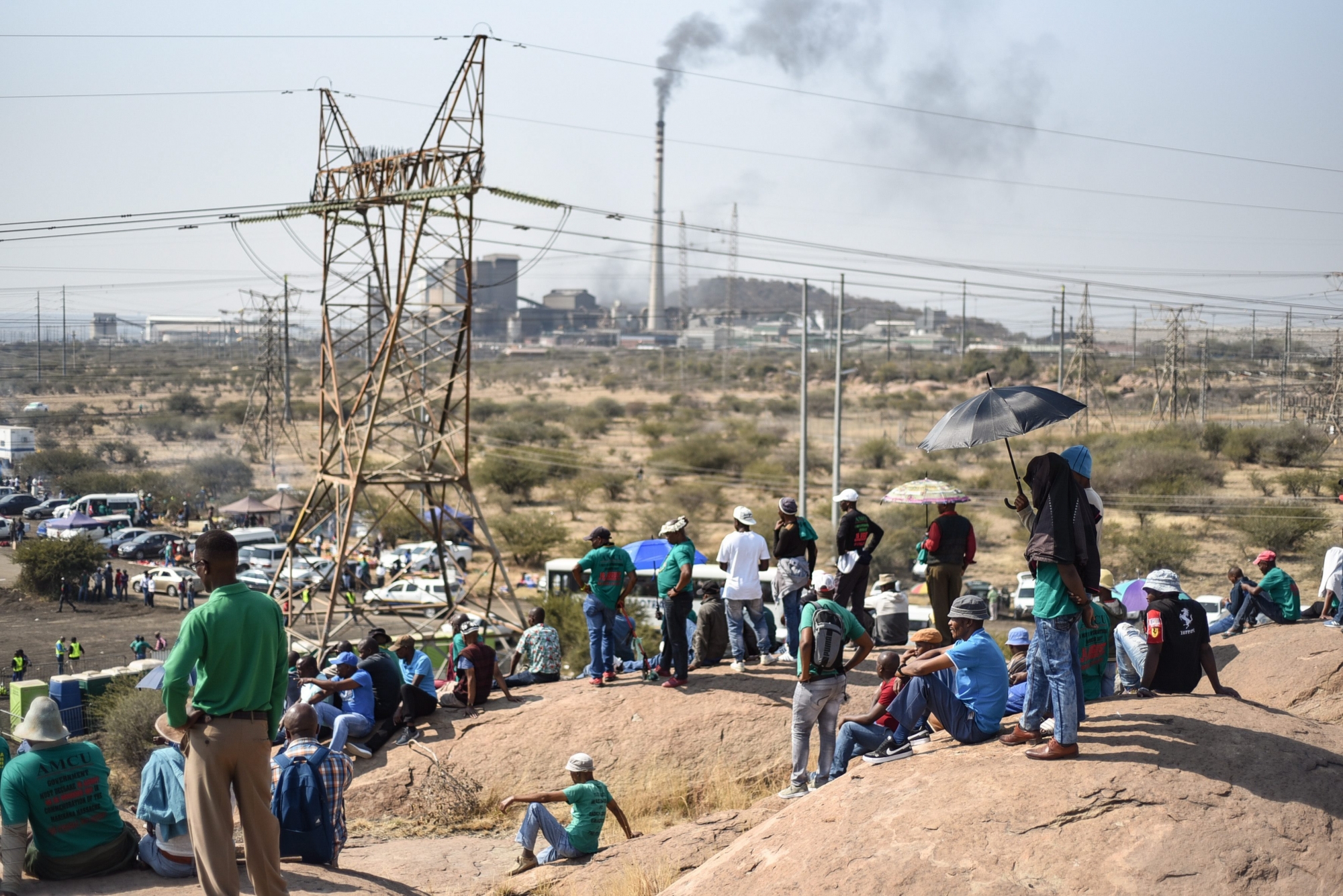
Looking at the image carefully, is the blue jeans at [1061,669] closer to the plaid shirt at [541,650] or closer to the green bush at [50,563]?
the plaid shirt at [541,650]

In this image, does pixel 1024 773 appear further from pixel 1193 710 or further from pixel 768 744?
pixel 768 744

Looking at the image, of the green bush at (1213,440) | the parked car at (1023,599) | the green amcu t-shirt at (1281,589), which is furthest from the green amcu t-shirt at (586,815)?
the green bush at (1213,440)

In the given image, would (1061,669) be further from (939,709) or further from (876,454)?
(876,454)

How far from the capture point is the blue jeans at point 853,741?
8.71m

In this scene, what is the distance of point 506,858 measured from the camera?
1023 centimetres

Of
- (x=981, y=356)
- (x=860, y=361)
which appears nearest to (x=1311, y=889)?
(x=981, y=356)

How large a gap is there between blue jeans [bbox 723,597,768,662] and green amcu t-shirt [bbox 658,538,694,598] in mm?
902

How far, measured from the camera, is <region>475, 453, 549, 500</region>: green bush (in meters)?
54.3

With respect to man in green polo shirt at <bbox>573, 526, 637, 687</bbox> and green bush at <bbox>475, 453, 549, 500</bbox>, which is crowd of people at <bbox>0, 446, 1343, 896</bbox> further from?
green bush at <bbox>475, 453, 549, 500</bbox>

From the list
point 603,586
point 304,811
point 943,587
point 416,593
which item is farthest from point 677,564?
point 416,593

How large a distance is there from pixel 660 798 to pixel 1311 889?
20.8 feet

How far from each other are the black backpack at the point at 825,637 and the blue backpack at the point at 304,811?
3.68 meters

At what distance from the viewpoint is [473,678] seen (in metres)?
13.1

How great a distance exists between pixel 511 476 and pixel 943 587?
44.1 meters
